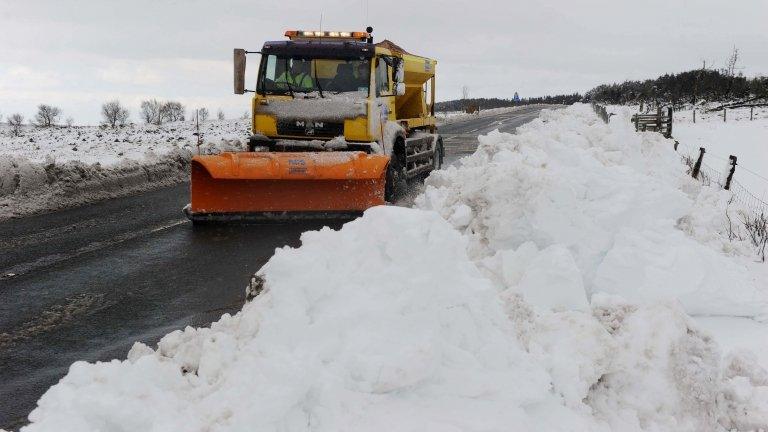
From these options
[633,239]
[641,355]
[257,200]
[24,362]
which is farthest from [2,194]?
[641,355]

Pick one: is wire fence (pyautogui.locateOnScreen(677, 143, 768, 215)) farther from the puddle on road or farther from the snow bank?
the puddle on road

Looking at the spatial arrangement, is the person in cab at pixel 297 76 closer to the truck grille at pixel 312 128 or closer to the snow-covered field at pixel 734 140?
the truck grille at pixel 312 128

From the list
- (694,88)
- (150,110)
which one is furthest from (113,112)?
(694,88)

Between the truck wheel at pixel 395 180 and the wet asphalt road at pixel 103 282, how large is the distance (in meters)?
1.75

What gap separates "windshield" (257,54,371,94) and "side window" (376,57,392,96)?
247 millimetres

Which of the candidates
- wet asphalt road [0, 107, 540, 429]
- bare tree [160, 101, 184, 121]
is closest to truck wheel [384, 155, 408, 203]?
wet asphalt road [0, 107, 540, 429]

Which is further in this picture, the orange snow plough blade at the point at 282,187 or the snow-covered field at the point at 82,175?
the snow-covered field at the point at 82,175

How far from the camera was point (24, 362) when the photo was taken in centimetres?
408

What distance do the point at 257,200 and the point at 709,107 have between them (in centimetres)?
4165

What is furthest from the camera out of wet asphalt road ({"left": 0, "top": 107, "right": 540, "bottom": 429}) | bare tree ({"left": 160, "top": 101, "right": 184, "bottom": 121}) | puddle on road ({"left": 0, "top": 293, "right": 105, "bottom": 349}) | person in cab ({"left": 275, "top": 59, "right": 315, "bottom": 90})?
bare tree ({"left": 160, "top": 101, "right": 184, "bottom": 121})

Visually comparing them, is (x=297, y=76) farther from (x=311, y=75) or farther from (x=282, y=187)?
(x=282, y=187)

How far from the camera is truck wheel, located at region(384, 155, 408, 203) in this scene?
9.67 meters

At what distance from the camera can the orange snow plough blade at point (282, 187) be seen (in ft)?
27.4

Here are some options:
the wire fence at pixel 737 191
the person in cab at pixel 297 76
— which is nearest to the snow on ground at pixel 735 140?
the wire fence at pixel 737 191
